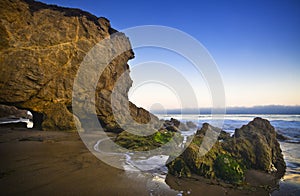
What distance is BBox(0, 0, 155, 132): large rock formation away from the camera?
33.1 feet

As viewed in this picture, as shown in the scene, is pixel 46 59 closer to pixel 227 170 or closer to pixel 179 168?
pixel 179 168

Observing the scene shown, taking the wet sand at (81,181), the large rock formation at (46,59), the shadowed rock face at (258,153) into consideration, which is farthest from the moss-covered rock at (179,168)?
the large rock formation at (46,59)

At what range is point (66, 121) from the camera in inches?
387

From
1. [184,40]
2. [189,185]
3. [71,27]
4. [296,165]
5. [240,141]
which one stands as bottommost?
[296,165]

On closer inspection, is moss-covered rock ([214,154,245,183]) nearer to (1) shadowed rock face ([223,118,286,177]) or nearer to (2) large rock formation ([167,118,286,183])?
(2) large rock formation ([167,118,286,183])

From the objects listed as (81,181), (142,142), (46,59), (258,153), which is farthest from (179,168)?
(46,59)

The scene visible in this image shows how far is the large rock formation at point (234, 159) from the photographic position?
3881mm

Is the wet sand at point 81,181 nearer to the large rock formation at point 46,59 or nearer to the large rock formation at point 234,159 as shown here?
the large rock formation at point 234,159

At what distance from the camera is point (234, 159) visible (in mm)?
4656

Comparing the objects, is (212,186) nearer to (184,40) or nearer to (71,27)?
(184,40)

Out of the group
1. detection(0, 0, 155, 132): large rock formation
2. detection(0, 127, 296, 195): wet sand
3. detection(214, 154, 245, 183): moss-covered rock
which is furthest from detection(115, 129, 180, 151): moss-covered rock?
detection(0, 0, 155, 132): large rock formation

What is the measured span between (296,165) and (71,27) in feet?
51.2

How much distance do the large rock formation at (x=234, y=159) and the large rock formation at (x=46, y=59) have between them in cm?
798

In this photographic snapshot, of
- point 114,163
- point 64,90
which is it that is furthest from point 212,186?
point 64,90
